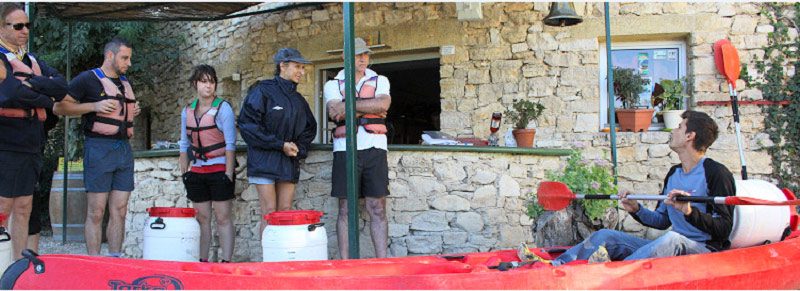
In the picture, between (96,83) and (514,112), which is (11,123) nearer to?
(96,83)

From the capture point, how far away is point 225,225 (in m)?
5.10

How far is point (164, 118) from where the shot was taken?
386 inches

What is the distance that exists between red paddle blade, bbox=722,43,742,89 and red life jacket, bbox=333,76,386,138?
11.5 ft

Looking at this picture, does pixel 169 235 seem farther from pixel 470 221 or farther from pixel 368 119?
pixel 470 221

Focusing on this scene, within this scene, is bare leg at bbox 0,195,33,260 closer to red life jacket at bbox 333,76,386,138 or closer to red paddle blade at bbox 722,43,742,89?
red life jacket at bbox 333,76,386,138

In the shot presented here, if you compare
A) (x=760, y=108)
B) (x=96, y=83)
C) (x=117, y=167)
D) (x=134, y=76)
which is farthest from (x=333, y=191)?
(x=134, y=76)

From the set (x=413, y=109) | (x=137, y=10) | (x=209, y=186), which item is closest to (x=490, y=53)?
(x=209, y=186)

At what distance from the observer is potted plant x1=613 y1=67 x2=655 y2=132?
21.6ft

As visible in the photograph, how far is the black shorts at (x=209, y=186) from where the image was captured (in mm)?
5039

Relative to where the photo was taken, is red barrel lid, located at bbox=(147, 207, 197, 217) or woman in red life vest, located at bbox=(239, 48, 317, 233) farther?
woman in red life vest, located at bbox=(239, 48, 317, 233)

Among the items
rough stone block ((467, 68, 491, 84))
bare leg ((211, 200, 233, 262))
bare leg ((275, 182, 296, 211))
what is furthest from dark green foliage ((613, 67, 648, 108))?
bare leg ((211, 200, 233, 262))

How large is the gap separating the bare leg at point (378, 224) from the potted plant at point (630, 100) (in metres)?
3.01

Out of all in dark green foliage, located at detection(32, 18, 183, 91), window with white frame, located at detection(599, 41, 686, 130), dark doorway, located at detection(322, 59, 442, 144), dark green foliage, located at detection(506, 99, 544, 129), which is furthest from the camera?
dark doorway, located at detection(322, 59, 442, 144)

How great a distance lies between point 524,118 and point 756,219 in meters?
3.10
